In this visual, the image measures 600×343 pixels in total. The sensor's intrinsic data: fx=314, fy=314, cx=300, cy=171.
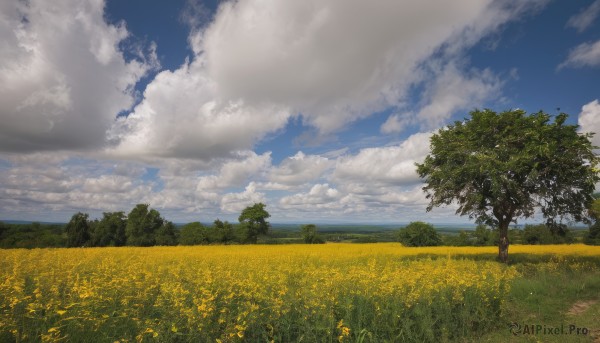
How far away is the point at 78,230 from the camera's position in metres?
49.5

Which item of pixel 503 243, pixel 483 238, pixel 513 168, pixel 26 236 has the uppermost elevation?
pixel 513 168

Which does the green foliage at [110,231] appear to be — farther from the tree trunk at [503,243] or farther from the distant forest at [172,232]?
the tree trunk at [503,243]

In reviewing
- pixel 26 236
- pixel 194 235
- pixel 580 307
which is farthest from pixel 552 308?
pixel 26 236

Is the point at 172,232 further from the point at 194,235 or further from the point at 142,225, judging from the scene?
the point at 194,235

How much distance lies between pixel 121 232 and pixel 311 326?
167 ft

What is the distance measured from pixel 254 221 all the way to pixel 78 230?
27.7 m

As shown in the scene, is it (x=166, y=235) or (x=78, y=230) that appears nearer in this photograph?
(x=166, y=235)

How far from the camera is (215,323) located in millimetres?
5668

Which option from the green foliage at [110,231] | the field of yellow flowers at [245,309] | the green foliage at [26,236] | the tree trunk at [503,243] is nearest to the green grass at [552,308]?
the field of yellow flowers at [245,309]

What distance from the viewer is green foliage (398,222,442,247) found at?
153ft

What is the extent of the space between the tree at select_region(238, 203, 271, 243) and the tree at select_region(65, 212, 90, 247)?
24584 mm

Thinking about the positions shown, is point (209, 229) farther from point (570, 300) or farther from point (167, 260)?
point (570, 300)

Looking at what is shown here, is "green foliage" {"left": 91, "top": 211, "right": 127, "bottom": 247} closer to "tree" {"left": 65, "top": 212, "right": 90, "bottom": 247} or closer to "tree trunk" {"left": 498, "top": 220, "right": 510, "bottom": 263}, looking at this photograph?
"tree" {"left": 65, "top": 212, "right": 90, "bottom": 247}

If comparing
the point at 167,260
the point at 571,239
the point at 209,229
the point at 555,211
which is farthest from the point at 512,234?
the point at 167,260
